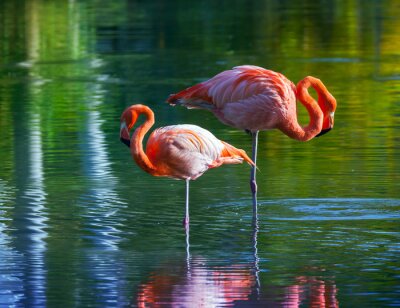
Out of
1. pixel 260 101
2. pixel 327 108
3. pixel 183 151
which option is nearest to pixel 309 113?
pixel 327 108

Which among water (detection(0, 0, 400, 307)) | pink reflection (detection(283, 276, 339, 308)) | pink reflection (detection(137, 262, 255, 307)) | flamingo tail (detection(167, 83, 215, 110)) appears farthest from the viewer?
flamingo tail (detection(167, 83, 215, 110))

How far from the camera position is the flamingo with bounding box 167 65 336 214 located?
10438 millimetres

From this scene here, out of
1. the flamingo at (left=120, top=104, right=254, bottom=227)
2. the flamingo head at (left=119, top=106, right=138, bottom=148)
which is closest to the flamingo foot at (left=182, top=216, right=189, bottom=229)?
the flamingo at (left=120, top=104, right=254, bottom=227)

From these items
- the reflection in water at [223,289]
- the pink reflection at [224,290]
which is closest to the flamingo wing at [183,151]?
the reflection in water at [223,289]

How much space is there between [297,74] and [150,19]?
12.2 metres

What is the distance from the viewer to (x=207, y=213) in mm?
10055

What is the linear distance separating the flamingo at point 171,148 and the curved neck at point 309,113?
875 millimetres

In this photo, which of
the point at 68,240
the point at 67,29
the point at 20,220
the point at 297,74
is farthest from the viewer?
the point at 67,29

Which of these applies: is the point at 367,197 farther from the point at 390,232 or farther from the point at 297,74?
the point at 297,74

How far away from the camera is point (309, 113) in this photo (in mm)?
10523

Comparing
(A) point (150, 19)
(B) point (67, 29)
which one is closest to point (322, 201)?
(B) point (67, 29)

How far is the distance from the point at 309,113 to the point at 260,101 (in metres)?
0.40

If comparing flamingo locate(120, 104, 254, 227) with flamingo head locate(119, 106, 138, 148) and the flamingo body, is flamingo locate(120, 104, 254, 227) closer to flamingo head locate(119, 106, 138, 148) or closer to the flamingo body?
flamingo head locate(119, 106, 138, 148)

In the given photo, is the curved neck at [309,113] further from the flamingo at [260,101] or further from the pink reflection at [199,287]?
the pink reflection at [199,287]
